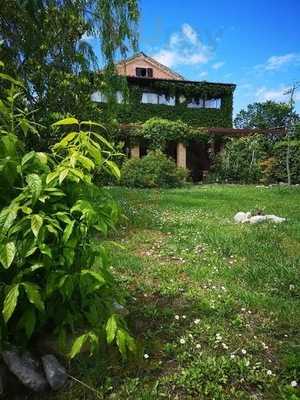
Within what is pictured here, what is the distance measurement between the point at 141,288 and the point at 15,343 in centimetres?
200

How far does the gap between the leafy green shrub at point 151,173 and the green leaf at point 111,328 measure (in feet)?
63.3

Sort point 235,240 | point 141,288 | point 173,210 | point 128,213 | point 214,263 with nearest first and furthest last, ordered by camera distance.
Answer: point 141,288 < point 214,263 < point 235,240 < point 128,213 < point 173,210

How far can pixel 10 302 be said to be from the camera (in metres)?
2.62

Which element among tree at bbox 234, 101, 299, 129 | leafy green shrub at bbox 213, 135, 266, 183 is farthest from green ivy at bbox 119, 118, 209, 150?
tree at bbox 234, 101, 299, 129

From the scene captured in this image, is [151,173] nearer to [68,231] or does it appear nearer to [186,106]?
[186,106]

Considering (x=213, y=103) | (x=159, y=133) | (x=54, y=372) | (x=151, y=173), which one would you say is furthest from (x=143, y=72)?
(x=54, y=372)

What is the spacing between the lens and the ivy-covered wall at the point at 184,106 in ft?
115

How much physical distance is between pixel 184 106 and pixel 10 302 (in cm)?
3481

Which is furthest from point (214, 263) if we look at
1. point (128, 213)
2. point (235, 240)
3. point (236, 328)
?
point (128, 213)

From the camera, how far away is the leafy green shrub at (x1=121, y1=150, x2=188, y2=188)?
72.9 feet

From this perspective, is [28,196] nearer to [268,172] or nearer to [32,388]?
[32,388]

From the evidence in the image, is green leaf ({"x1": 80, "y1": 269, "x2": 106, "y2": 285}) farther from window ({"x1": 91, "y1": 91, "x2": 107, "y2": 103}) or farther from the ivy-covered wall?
the ivy-covered wall

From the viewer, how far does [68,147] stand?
3135 millimetres

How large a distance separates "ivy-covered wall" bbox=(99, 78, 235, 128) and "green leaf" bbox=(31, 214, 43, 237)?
31.8 m
